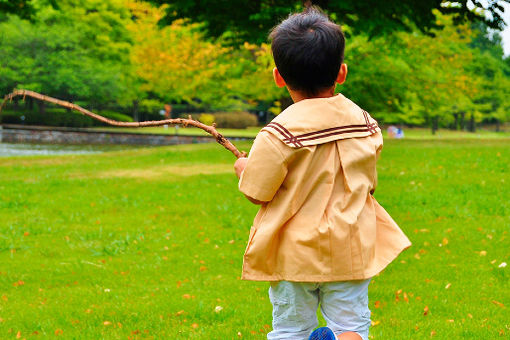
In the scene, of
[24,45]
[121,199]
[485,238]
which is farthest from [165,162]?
[24,45]

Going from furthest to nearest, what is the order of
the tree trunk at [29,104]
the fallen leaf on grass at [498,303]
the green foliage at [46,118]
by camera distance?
the tree trunk at [29,104]
the green foliage at [46,118]
the fallen leaf on grass at [498,303]

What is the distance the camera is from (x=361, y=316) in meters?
2.42

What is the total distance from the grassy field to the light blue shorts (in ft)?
4.46

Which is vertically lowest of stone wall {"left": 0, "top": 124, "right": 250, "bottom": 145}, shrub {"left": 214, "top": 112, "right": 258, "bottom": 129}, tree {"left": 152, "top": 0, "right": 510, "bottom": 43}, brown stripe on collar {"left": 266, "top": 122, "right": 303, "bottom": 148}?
stone wall {"left": 0, "top": 124, "right": 250, "bottom": 145}

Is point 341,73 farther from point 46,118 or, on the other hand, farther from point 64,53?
point 46,118

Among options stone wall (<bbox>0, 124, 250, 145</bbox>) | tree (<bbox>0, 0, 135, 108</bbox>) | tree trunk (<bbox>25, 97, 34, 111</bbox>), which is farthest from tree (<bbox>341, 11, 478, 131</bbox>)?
tree trunk (<bbox>25, 97, 34, 111</bbox>)

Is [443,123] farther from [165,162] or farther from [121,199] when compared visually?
[121,199]

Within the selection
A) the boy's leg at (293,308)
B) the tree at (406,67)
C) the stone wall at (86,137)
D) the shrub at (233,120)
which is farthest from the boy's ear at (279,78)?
the shrub at (233,120)

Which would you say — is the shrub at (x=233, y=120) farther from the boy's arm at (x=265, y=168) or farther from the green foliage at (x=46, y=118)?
the boy's arm at (x=265, y=168)

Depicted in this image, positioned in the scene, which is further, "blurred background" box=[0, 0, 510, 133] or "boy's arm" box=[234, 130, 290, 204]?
"blurred background" box=[0, 0, 510, 133]

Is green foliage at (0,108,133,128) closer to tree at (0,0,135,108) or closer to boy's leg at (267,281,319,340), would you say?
tree at (0,0,135,108)

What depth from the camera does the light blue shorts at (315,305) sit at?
238cm

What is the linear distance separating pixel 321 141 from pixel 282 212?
317mm

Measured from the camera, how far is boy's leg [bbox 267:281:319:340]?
2389 mm
